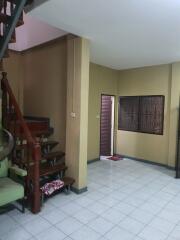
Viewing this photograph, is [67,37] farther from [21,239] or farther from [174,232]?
[174,232]

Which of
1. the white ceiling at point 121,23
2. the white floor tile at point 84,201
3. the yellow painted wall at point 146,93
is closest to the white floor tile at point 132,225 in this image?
the white floor tile at point 84,201

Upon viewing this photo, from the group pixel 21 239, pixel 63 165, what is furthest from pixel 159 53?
pixel 21 239

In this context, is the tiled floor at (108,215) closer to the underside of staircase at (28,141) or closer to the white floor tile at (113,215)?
the white floor tile at (113,215)

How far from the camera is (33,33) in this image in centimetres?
438

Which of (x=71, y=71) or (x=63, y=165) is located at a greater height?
(x=71, y=71)

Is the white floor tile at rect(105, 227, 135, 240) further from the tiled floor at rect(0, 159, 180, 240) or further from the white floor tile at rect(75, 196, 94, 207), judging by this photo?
the white floor tile at rect(75, 196, 94, 207)

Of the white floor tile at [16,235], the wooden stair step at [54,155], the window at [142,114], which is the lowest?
the white floor tile at [16,235]

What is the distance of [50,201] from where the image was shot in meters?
3.24

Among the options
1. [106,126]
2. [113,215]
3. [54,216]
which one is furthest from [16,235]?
[106,126]

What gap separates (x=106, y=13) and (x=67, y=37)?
1.26 meters

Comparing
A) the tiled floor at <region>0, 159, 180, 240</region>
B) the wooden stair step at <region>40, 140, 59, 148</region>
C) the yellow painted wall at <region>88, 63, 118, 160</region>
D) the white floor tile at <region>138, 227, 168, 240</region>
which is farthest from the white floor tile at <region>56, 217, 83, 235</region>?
the yellow painted wall at <region>88, 63, 118, 160</region>

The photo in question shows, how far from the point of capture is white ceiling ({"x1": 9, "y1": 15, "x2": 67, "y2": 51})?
393 cm

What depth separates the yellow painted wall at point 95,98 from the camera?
211 inches

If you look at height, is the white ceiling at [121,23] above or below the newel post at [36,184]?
above
